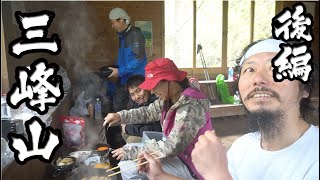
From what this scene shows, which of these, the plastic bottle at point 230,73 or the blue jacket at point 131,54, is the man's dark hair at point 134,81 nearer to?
the blue jacket at point 131,54

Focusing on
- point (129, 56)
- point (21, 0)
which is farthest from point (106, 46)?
point (21, 0)

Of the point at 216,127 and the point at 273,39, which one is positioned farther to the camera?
the point at 216,127

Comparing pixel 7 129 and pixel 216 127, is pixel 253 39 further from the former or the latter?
pixel 7 129

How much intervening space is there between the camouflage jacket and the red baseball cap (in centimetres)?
9

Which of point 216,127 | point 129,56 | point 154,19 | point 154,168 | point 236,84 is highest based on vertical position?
point 154,19

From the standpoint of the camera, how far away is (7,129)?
46.9 inches

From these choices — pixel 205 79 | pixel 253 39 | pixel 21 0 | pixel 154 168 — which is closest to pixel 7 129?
pixel 21 0

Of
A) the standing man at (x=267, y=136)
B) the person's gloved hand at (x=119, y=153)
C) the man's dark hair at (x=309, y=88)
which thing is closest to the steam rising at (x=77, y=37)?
the person's gloved hand at (x=119, y=153)

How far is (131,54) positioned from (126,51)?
2cm

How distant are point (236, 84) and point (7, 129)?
92 centimetres

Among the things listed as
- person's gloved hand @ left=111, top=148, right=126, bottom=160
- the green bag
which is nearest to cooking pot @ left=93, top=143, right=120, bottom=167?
person's gloved hand @ left=111, top=148, right=126, bottom=160

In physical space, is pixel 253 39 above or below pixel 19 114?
above

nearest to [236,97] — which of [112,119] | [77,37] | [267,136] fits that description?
[267,136]

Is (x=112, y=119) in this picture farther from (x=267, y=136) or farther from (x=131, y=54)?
(x=267, y=136)
